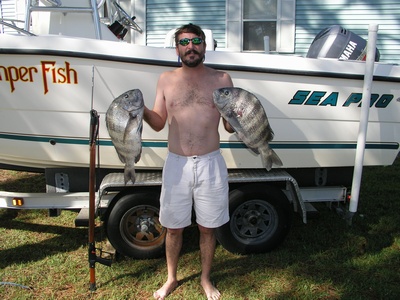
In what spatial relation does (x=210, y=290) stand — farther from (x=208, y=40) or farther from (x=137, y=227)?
(x=208, y=40)

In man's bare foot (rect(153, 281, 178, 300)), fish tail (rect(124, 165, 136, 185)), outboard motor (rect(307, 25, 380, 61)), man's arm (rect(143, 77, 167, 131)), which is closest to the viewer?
fish tail (rect(124, 165, 136, 185))

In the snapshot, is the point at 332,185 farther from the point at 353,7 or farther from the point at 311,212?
the point at 353,7

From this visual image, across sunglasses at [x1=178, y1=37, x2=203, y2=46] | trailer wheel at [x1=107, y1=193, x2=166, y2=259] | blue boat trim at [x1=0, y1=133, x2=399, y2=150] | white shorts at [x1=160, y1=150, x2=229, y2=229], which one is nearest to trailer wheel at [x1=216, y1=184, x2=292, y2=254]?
blue boat trim at [x1=0, y1=133, x2=399, y2=150]

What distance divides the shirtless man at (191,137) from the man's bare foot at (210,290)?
0.02 metres

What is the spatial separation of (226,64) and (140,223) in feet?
5.07

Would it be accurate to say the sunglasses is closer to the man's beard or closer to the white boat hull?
the man's beard

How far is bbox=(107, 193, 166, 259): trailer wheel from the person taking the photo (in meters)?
3.51

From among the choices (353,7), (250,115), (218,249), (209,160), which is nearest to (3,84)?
(209,160)

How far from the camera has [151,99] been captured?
11.3ft

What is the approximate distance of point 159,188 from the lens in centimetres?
361

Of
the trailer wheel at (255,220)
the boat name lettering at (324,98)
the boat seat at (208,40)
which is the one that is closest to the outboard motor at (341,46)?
the boat name lettering at (324,98)

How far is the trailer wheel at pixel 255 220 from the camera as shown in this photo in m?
3.65

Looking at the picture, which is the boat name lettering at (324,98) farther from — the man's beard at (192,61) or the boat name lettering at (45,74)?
the boat name lettering at (45,74)

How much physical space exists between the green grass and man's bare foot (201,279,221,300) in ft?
0.21
